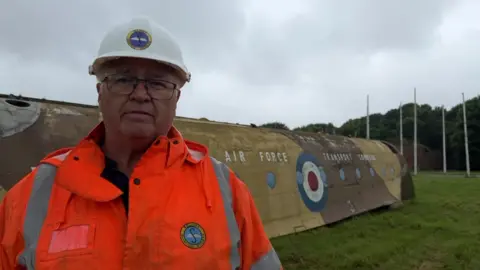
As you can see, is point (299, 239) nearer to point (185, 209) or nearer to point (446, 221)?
point (446, 221)

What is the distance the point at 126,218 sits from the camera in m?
1.52

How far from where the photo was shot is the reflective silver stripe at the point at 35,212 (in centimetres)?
149

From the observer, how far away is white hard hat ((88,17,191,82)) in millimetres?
1655

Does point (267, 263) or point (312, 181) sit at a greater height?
point (312, 181)

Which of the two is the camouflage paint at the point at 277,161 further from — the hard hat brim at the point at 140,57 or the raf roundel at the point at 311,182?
the hard hat brim at the point at 140,57

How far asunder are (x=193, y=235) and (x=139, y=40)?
73 cm

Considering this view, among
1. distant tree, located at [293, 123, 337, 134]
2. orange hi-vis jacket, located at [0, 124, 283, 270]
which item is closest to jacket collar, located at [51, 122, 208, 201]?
orange hi-vis jacket, located at [0, 124, 283, 270]

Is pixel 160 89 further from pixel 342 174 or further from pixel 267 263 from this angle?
pixel 342 174

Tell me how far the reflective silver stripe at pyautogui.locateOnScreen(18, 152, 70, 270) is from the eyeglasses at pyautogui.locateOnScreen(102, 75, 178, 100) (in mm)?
367

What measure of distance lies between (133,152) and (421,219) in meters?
8.57

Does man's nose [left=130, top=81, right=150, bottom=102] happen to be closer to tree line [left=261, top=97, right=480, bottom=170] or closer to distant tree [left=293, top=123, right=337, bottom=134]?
distant tree [left=293, top=123, right=337, bottom=134]

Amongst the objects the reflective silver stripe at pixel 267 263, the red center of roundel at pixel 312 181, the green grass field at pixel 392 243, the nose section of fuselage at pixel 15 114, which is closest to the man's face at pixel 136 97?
the reflective silver stripe at pixel 267 263

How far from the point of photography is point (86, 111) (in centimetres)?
506

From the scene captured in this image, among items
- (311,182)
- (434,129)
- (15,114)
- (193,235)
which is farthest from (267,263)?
(434,129)
